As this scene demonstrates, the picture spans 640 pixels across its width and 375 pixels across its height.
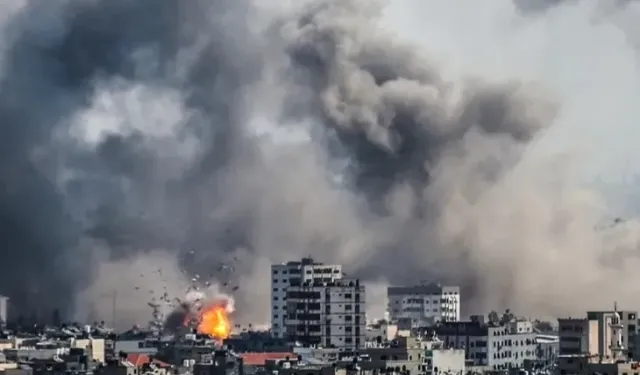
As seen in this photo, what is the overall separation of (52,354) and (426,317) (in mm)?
36145

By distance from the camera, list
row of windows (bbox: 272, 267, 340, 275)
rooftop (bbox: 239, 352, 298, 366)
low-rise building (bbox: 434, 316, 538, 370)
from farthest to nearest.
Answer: row of windows (bbox: 272, 267, 340, 275)
low-rise building (bbox: 434, 316, 538, 370)
rooftop (bbox: 239, 352, 298, 366)

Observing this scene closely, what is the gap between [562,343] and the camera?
90.8 meters

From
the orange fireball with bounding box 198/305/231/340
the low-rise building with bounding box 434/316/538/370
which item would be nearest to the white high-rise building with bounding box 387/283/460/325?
the low-rise building with bounding box 434/316/538/370

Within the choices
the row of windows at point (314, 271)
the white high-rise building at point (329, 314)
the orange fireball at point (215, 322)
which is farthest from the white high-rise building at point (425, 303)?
the white high-rise building at point (329, 314)

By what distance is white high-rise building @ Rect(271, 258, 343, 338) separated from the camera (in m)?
101

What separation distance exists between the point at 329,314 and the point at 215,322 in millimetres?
5499

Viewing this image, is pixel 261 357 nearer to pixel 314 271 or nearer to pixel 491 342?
pixel 491 342

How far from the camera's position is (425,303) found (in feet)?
366

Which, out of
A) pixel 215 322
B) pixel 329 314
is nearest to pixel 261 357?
pixel 329 314

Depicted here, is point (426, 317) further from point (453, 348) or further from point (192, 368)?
point (192, 368)

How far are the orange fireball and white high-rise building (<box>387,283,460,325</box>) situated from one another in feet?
37.7

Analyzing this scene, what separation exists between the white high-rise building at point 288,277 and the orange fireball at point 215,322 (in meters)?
1.90

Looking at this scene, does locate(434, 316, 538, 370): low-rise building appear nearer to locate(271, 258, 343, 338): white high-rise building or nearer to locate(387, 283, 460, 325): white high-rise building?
locate(271, 258, 343, 338): white high-rise building

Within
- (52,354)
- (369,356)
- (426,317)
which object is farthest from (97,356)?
(426,317)
